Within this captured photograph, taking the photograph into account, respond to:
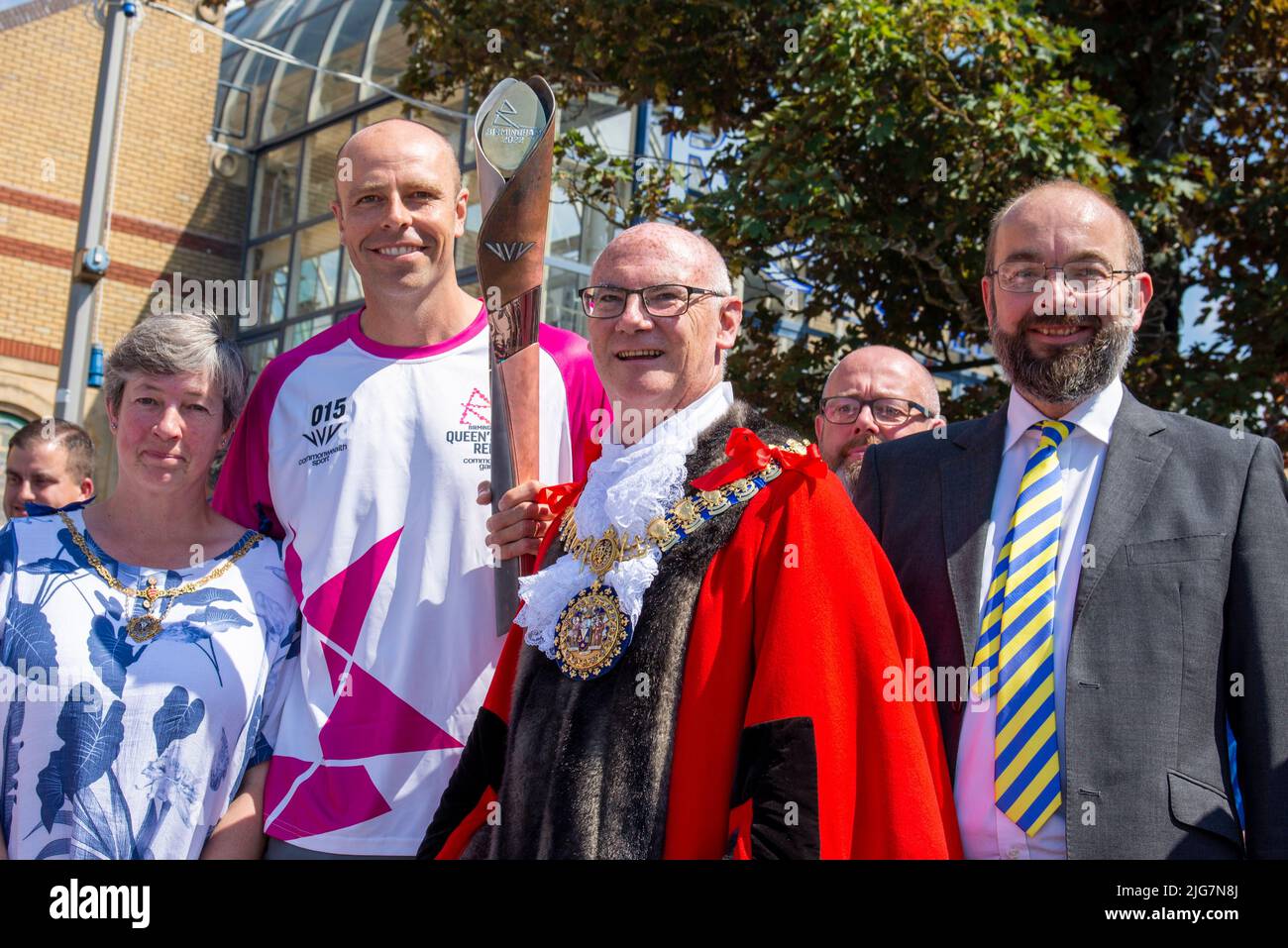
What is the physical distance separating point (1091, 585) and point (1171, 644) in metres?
0.18

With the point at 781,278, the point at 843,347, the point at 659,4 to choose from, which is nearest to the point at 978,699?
the point at 843,347

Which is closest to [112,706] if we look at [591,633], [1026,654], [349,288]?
[591,633]

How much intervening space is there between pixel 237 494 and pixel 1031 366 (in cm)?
196

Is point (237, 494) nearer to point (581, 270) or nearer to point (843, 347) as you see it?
point (843, 347)

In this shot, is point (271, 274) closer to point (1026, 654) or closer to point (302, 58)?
point (302, 58)

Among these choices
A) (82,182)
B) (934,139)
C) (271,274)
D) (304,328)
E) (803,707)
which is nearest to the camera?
(803,707)

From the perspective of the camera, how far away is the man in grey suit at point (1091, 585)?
2.52 meters

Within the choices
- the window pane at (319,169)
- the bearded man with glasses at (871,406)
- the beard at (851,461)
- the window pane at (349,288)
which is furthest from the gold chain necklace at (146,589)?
the window pane at (319,169)

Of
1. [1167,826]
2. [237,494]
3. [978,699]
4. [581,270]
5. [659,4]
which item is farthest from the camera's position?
[581,270]

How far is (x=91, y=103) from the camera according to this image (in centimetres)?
1697

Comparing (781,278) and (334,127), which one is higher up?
(334,127)

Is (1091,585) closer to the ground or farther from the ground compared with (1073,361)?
closer to the ground

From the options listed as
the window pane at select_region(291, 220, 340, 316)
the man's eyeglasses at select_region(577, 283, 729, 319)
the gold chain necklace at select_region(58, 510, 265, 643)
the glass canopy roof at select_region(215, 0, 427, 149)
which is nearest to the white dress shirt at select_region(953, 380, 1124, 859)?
the man's eyeglasses at select_region(577, 283, 729, 319)

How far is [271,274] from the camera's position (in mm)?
17094
